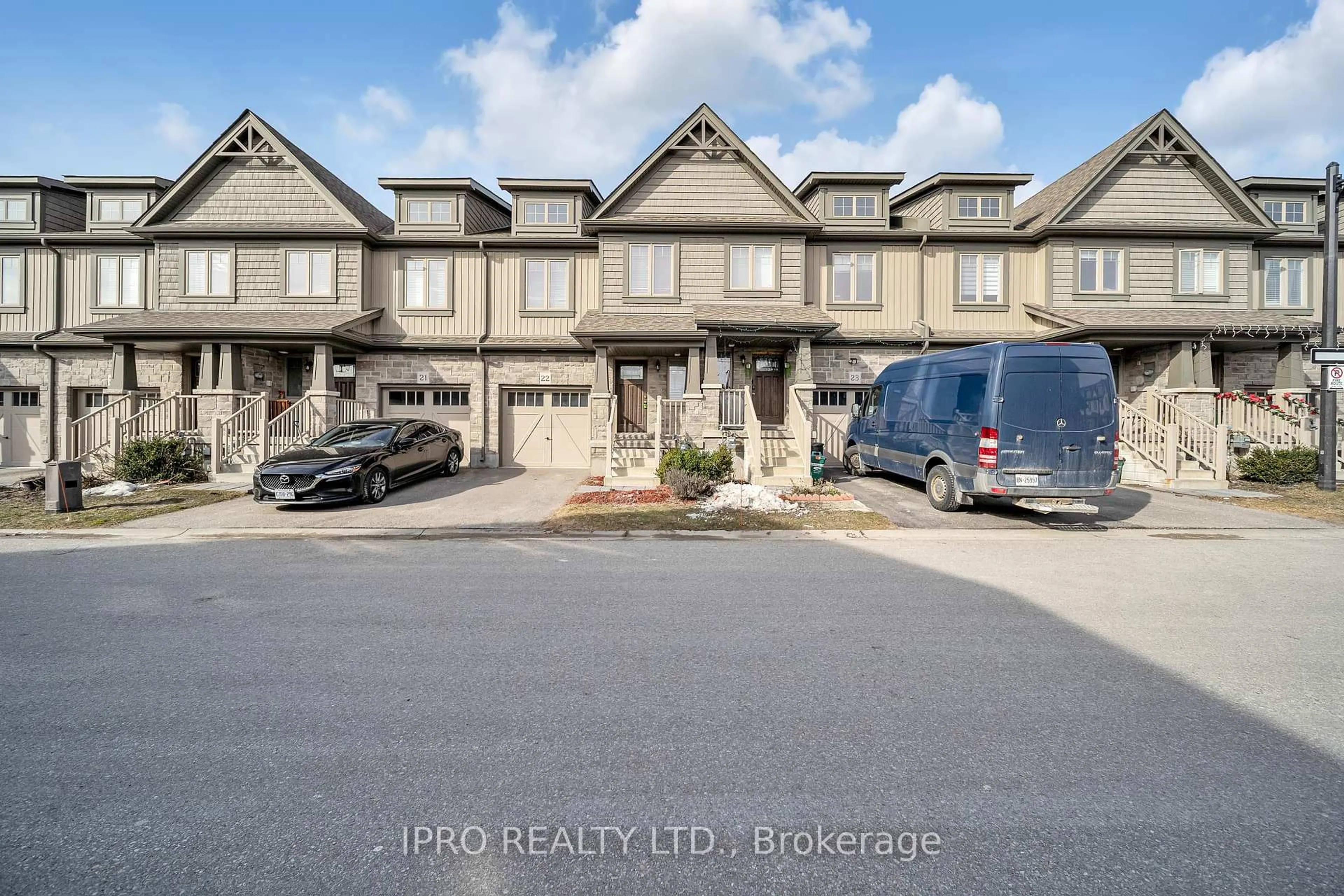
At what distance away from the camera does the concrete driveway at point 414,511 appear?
9.97m

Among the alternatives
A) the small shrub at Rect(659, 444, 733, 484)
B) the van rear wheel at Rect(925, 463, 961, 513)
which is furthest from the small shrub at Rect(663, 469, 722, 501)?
the van rear wheel at Rect(925, 463, 961, 513)

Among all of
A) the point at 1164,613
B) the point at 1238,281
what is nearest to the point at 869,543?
the point at 1164,613

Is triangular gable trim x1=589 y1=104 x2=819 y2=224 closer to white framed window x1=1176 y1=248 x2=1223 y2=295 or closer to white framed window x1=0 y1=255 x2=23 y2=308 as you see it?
white framed window x1=1176 y1=248 x2=1223 y2=295

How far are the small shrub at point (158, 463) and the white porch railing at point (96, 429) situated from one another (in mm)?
1168

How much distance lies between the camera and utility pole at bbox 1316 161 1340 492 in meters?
13.1

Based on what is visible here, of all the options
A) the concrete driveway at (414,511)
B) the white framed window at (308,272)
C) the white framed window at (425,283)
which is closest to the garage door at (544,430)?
the white framed window at (425,283)

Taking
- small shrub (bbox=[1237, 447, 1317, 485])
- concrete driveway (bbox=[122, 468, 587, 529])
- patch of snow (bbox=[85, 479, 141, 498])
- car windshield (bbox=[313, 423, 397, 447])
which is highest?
car windshield (bbox=[313, 423, 397, 447])

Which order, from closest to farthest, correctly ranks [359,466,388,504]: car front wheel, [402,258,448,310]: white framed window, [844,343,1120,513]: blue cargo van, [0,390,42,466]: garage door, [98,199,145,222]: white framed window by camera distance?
[844,343,1120,513]: blue cargo van → [359,466,388,504]: car front wheel → [402,258,448,310]: white framed window → [0,390,42,466]: garage door → [98,199,145,222]: white framed window

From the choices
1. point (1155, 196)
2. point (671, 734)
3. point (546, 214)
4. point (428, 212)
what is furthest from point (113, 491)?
point (1155, 196)

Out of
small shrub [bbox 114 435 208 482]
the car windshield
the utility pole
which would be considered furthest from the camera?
small shrub [bbox 114 435 208 482]

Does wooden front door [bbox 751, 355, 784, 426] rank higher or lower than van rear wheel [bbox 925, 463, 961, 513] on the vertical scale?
higher

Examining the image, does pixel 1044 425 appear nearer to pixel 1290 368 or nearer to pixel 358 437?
pixel 358 437

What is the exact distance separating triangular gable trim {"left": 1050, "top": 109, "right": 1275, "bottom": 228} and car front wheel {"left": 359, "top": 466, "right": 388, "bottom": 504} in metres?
18.3

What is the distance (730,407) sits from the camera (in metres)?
15.1
